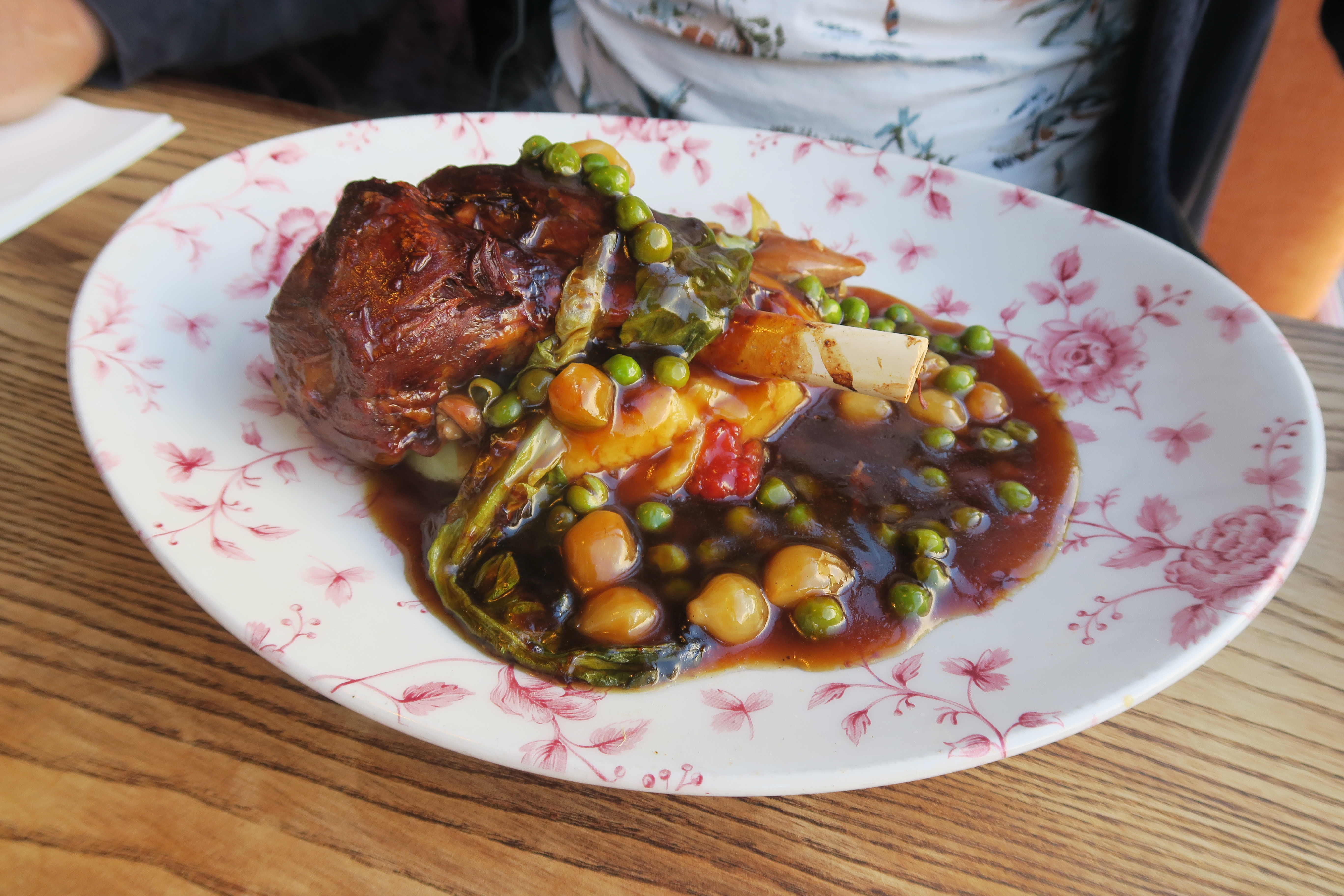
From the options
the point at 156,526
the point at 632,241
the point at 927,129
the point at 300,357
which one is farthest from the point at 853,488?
the point at 927,129

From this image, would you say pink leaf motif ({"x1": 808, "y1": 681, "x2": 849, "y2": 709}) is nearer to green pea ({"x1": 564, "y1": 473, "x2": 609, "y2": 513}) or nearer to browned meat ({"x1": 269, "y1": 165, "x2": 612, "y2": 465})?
green pea ({"x1": 564, "y1": 473, "x2": 609, "y2": 513})

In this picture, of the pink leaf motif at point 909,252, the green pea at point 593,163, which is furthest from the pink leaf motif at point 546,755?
the pink leaf motif at point 909,252

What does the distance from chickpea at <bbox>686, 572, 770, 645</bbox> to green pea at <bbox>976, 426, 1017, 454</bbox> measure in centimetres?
83

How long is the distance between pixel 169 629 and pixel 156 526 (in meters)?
0.23

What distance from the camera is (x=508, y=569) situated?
182 centimetres

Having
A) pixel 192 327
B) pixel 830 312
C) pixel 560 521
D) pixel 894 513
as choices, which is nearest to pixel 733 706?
pixel 560 521

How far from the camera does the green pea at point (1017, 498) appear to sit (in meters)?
2.02

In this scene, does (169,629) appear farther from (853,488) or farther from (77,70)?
(77,70)

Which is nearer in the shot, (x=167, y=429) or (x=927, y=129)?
(x=167, y=429)

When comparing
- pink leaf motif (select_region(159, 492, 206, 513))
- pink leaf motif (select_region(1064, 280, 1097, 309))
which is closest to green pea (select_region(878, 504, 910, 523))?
pink leaf motif (select_region(1064, 280, 1097, 309))

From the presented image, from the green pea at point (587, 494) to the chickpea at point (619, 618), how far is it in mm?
262

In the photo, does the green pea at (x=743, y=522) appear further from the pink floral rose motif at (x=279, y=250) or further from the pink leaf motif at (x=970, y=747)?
the pink floral rose motif at (x=279, y=250)

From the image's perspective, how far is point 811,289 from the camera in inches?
90.7

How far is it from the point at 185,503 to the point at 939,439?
1770mm
